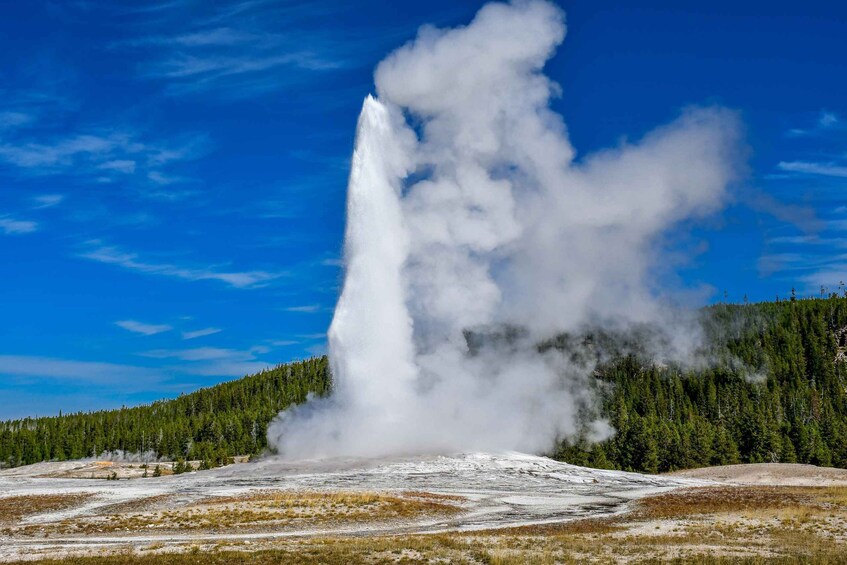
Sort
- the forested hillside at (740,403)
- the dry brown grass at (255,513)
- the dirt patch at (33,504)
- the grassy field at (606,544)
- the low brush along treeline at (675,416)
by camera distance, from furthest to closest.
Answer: the low brush along treeline at (675,416) → the forested hillside at (740,403) → the dirt patch at (33,504) → the dry brown grass at (255,513) → the grassy field at (606,544)

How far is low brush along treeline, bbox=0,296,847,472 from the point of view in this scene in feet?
348

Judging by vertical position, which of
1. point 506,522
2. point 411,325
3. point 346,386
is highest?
point 411,325

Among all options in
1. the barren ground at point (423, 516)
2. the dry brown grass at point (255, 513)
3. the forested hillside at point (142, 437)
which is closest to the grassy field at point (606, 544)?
the barren ground at point (423, 516)

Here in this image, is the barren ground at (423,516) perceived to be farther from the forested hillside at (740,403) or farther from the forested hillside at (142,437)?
the forested hillside at (142,437)

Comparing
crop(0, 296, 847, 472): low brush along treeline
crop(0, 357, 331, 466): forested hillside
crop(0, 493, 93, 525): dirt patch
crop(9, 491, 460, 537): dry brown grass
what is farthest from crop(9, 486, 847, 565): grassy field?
crop(0, 357, 331, 466): forested hillside

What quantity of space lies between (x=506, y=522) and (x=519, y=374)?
88729 mm

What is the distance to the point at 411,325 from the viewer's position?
89250 mm

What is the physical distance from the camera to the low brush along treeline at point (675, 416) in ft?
348

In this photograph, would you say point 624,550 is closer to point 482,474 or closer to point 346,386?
point 482,474

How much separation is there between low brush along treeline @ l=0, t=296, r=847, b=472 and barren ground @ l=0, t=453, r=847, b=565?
1118 inches

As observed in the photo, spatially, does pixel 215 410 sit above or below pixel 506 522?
above

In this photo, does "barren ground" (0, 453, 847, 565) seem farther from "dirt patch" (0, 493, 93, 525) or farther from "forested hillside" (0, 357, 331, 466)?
"forested hillside" (0, 357, 331, 466)

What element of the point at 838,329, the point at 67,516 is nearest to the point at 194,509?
the point at 67,516

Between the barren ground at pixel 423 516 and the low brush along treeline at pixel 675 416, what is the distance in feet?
93.2
